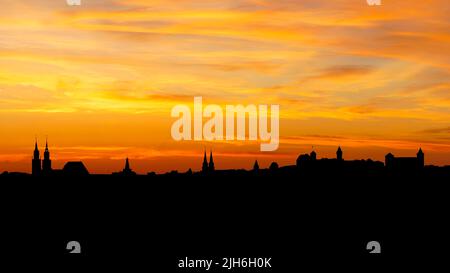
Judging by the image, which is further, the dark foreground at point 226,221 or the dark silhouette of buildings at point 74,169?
the dark silhouette of buildings at point 74,169

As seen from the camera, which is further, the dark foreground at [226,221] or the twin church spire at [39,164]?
the twin church spire at [39,164]

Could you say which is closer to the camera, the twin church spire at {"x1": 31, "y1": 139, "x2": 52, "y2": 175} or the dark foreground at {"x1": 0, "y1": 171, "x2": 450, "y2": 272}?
the dark foreground at {"x1": 0, "y1": 171, "x2": 450, "y2": 272}

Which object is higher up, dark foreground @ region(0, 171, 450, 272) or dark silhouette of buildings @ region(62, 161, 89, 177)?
dark silhouette of buildings @ region(62, 161, 89, 177)

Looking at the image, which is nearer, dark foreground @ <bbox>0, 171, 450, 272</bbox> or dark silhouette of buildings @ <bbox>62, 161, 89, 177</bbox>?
dark foreground @ <bbox>0, 171, 450, 272</bbox>

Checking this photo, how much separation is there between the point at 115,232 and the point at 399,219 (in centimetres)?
6033

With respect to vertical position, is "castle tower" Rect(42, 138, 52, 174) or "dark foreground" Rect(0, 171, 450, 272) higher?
"castle tower" Rect(42, 138, 52, 174)

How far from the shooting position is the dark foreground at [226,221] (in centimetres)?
13462

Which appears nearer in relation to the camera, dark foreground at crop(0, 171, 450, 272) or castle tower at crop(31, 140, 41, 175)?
dark foreground at crop(0, 171, 450, 272)

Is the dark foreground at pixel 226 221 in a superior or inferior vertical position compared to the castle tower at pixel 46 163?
inferior

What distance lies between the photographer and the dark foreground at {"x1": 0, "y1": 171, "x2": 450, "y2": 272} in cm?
13462
